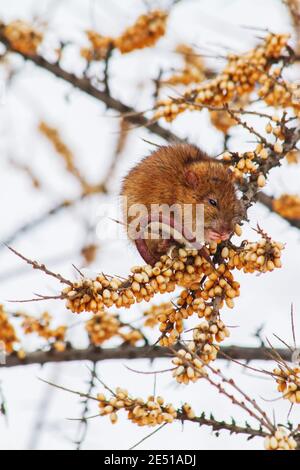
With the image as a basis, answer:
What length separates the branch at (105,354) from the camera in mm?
4031

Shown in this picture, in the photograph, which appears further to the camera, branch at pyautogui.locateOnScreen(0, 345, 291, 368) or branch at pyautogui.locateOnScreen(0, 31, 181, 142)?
branch at pyautogui.locateOnScreen(0, 31, 181, 142)

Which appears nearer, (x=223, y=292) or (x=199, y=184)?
(x=223, y=292)

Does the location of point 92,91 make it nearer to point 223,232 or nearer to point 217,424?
point 223,232

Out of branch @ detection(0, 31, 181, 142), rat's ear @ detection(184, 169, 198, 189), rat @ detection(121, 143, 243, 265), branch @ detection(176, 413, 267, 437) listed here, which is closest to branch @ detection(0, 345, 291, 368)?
rat @ detection(121, 143, 243, 265)

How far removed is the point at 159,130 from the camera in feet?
16.5

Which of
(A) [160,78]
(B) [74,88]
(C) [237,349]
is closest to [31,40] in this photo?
(B) [74,88]

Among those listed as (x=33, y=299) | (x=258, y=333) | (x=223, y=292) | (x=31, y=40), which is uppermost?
(x=31, y=40)

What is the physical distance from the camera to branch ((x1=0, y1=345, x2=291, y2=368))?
4031mm

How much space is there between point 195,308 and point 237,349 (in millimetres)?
1366

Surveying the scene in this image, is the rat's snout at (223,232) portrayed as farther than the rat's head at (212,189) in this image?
No

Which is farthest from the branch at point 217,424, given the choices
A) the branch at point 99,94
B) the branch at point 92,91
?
the branch at point 92,91

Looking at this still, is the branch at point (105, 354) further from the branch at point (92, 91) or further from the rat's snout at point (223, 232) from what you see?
the branch at point (92, 91)

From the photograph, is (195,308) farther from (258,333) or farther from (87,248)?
(87,248)

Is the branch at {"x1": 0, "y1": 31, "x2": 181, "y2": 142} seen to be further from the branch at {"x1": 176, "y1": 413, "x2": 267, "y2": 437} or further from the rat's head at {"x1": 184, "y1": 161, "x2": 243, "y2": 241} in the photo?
the branch at {"x1": 176, "y1": 413, "x2": 267, "y2": 437}
